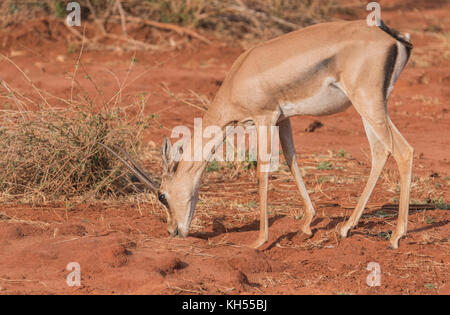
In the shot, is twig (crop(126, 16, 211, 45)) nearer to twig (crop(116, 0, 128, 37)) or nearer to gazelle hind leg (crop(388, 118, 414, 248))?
twig (crop(116, 0, 128, 37))

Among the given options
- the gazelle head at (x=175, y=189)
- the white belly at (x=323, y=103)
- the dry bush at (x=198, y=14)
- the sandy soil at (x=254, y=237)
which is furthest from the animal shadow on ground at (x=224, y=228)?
the dry bush at (x=198, y=14)

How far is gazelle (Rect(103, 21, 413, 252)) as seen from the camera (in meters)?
5.35

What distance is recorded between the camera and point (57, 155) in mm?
6887

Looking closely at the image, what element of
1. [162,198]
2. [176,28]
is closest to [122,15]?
[176,28]

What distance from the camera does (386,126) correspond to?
539 cm

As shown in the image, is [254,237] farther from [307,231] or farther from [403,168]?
[403,168]

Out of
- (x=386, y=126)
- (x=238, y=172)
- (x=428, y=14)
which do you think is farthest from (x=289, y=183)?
(x=428, y=14)

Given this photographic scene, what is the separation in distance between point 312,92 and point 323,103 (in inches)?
5.4

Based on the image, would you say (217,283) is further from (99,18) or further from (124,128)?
(99,18)

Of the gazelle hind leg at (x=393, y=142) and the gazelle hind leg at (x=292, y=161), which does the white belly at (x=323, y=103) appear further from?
the gazelle hind leg at (x=292, y=161)

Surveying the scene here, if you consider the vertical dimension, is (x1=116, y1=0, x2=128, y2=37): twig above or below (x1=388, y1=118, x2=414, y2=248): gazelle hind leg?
above

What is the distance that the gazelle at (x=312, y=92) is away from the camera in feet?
17.5

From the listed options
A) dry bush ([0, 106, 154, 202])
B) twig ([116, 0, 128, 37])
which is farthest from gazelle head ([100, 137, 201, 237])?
twig ([116, 0, 128, 37])

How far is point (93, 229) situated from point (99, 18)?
10991 millimetres
